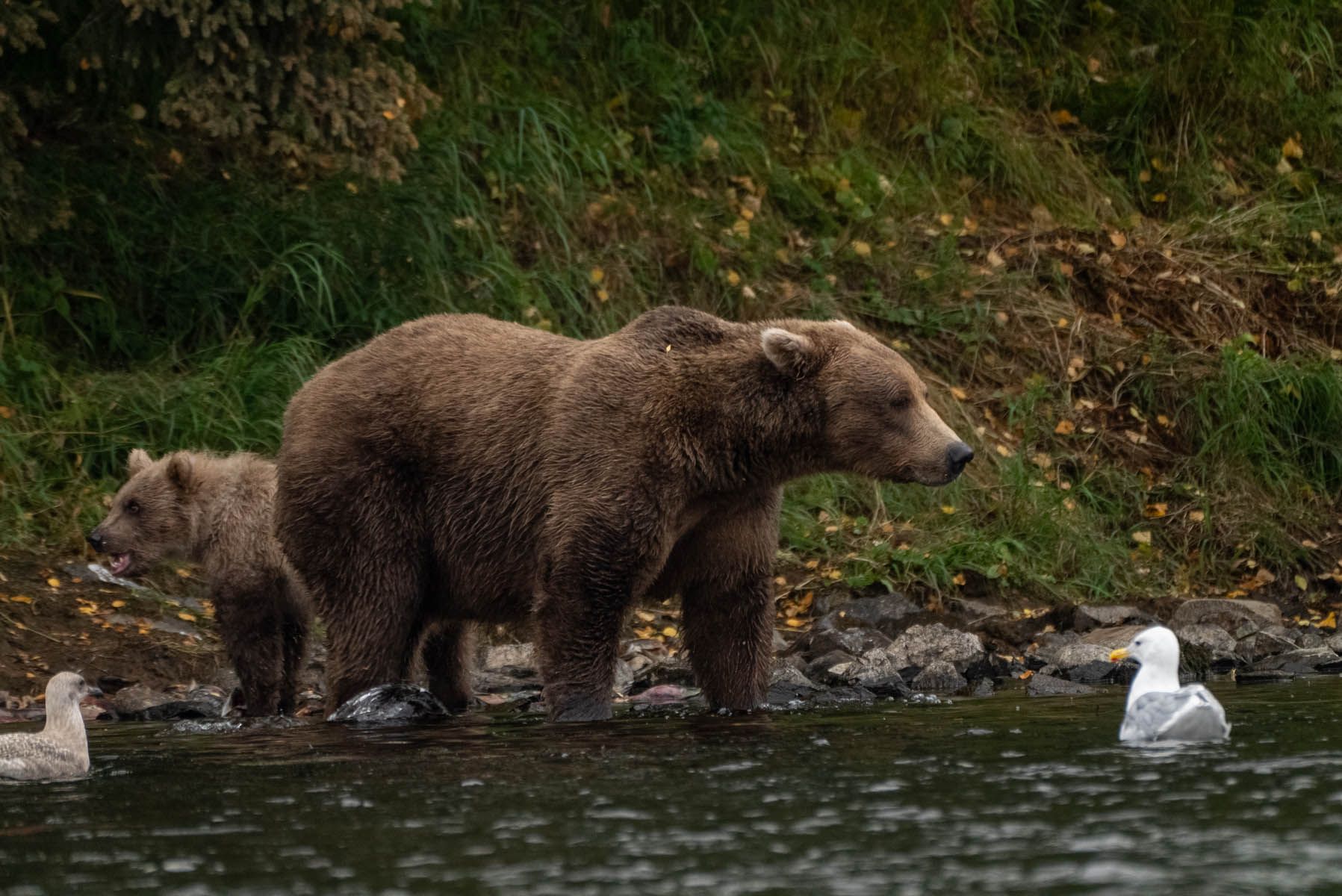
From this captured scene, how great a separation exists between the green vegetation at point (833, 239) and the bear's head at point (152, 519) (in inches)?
35.2

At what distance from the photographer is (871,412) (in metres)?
8.43

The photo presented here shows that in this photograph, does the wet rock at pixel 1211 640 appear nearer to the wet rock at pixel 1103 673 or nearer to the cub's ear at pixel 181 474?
the wet rock at pixel 1103 673

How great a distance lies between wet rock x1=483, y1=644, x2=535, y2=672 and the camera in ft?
36.0

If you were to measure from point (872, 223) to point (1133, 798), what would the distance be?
32.2ft

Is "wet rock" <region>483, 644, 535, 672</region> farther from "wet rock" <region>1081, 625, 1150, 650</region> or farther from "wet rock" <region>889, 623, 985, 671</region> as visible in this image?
"wet rock" <region>1081, 625, 1150, 650</region>

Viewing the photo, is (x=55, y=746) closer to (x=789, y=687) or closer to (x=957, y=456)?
(x=789, y=687)

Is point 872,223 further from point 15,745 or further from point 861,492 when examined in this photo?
point 15,745

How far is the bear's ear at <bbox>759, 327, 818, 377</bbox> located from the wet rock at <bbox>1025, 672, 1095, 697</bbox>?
2091mm

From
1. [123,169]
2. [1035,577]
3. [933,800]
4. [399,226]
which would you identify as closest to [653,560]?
[933,800]

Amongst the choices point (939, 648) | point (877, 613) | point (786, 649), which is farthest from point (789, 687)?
point (877, 613)

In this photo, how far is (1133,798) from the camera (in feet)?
19.2

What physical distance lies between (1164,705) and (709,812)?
6.68 feet

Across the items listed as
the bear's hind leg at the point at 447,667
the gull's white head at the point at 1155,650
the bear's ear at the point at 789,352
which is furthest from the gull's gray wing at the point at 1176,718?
the bear's hind leg at the point at 447,667

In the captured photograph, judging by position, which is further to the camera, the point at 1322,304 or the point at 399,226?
the point at 1322,304
